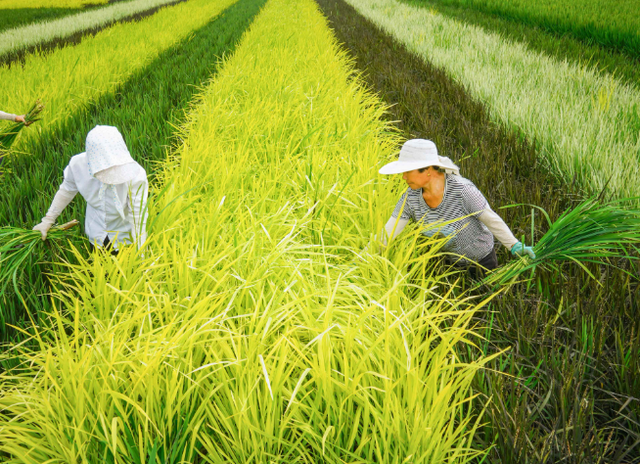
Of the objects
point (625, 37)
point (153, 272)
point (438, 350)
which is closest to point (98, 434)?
point (153, 272)

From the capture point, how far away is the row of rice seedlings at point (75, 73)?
3586mm

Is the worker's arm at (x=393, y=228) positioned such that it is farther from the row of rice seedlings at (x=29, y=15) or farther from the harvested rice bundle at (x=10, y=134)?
the row of rice seedlings at (x=29, y=15)

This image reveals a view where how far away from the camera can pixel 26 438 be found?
0.96 meters

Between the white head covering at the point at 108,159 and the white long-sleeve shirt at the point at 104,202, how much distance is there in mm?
50

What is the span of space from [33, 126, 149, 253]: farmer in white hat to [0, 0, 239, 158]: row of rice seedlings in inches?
67.3

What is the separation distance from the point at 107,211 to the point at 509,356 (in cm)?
156

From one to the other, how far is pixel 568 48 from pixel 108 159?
22.1ft

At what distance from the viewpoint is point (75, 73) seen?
4.62 metres

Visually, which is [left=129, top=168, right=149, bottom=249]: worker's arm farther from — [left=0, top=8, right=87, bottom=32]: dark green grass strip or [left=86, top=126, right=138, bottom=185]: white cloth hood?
[left=0, top=8, right=87, bottom=32]: dark green grass strip

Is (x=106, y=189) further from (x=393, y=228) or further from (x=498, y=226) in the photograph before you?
(x=498, y=226)

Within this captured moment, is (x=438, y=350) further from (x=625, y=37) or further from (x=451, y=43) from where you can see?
(x=625, y=37)

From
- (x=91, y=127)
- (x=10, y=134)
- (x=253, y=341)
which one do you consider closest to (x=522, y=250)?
(x=253, y=341)

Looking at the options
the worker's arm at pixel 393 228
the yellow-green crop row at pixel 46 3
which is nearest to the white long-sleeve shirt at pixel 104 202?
the worker's arm at pixel 393 228

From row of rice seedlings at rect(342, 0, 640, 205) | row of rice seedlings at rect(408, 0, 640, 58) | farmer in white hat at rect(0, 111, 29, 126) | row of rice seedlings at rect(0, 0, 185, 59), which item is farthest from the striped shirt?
row of rice seedlings at rect(0, 0, 185, 59)
